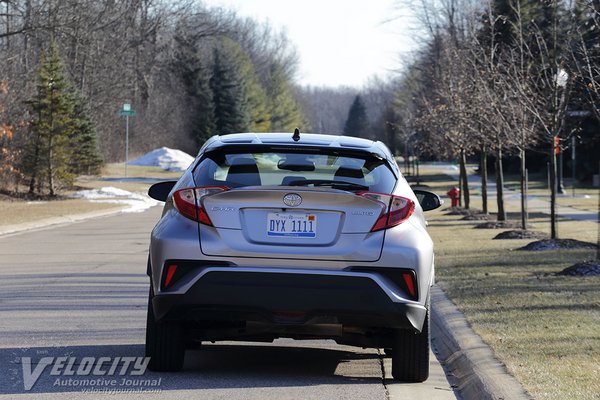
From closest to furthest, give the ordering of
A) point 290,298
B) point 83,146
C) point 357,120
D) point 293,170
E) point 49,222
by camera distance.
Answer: point 290,298 < point 293,170 < point 49,222 < point 83,146 < point 357,120

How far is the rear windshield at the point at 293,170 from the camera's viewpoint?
7.30m

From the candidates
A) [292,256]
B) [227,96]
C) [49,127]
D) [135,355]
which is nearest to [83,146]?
[49,127]

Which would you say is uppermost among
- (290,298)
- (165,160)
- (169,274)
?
(165,160)

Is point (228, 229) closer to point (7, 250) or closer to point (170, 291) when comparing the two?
point (170, 291)

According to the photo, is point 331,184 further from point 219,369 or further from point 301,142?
point 219,369

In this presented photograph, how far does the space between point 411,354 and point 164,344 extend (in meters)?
1.77

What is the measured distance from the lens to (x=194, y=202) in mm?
7180

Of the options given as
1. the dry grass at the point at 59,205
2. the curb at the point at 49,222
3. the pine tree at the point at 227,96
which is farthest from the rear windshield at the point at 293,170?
the pine tree at the point at 227,96

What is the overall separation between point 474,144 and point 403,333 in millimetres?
25247

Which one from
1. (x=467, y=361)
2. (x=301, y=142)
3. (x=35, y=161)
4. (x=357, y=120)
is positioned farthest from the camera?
(x=357, y=120)

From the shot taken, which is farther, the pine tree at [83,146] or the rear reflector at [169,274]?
the pine tree at [83,146]

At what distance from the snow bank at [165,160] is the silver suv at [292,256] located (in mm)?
66077

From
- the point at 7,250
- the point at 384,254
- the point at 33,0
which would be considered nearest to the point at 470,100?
the point at 7,250

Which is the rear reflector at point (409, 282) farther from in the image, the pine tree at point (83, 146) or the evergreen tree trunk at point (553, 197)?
the pine tree at point (83, 146)
